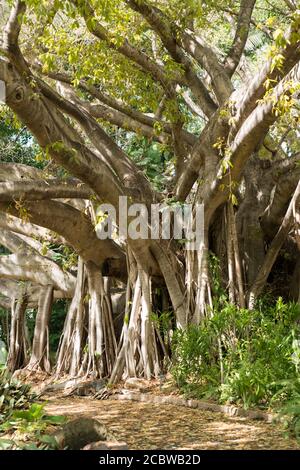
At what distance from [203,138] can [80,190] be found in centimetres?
153

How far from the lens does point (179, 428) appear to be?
4914mm

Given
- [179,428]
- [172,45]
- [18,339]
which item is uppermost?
[172,45]

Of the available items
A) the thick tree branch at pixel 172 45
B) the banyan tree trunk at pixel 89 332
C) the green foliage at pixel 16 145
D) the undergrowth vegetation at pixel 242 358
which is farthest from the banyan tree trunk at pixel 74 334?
the green foliage at pixel 16 145

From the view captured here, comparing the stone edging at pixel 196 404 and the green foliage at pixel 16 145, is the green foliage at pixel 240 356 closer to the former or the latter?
the stone edging at pixel 196 404

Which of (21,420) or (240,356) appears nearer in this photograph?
(21,420)

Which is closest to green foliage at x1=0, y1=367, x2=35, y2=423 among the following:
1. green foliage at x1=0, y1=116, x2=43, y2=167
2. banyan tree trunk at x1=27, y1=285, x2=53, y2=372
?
banyan tree trunk at x1=27, y1=285, x2=53, y2=372

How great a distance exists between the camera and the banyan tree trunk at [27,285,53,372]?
9.42 metres

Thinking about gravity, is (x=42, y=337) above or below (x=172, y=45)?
below

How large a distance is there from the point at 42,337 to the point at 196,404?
422 cm

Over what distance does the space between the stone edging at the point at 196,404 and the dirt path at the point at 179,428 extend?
0.28 ft

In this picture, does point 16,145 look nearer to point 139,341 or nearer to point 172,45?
point 172,45

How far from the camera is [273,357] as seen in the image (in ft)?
18.6

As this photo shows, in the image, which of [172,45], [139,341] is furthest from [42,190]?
[172,45]

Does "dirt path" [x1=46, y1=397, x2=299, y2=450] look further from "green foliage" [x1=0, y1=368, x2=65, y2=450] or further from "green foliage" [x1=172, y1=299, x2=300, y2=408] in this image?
"green foliage" [x1=0, y1=368, x2=65, y2=450]
